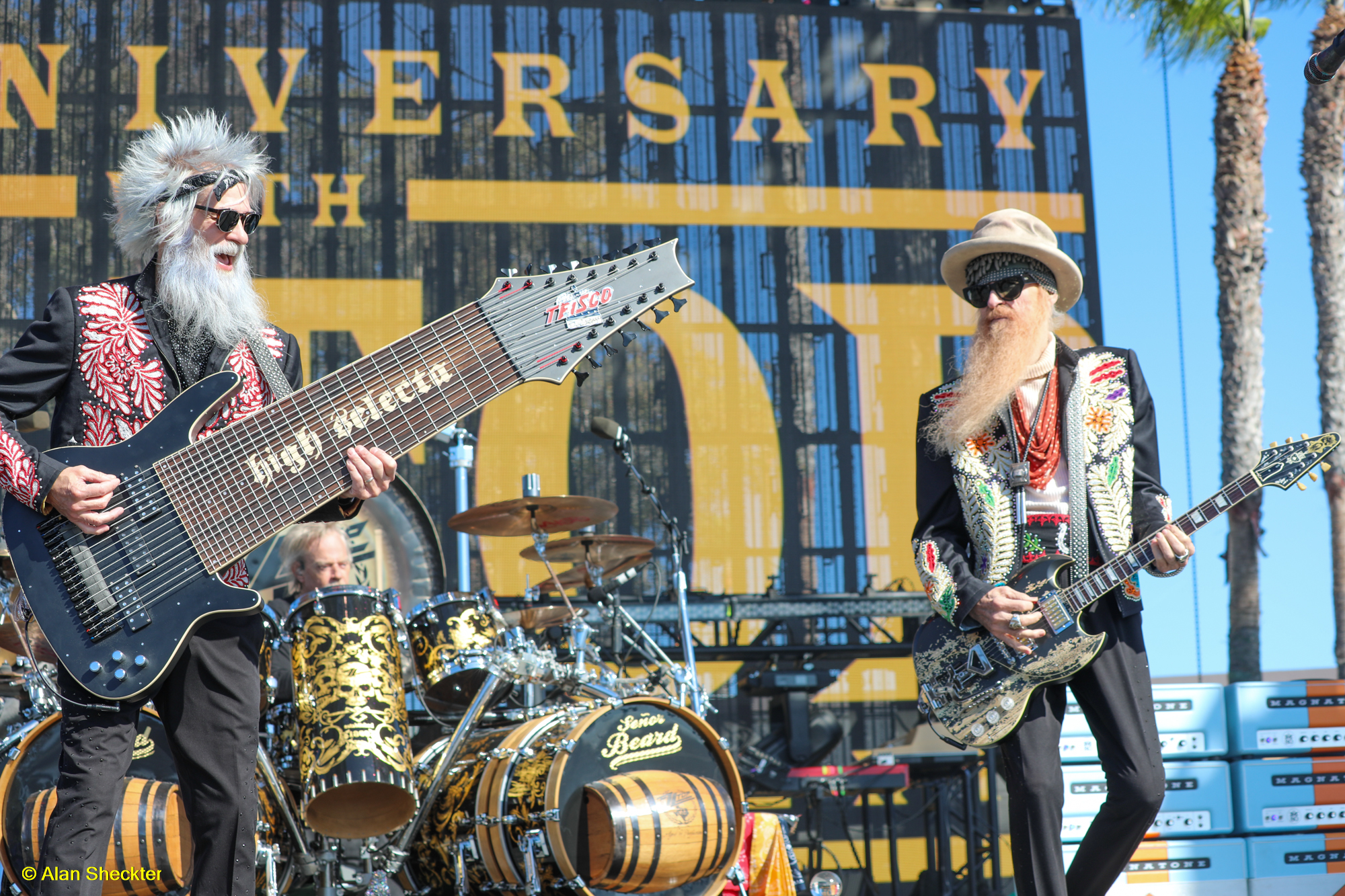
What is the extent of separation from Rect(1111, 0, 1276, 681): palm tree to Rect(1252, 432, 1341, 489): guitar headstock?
5.88 m

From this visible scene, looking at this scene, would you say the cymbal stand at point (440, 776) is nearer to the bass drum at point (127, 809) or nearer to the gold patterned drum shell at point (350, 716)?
the gold patterned drum shell at point (350, 716)

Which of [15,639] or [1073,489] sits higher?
[1073,489]

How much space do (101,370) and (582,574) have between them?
3716 mm

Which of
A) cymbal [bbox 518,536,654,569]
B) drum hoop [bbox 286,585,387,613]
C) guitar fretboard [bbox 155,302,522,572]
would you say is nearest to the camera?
guitar fretboard [bbox 155,302,522,572]

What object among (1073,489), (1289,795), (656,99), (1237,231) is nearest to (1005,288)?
(1073,489)

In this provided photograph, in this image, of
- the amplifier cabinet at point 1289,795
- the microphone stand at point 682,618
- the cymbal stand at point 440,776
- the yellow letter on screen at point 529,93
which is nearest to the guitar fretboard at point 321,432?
the cymbal stand at point 440,776

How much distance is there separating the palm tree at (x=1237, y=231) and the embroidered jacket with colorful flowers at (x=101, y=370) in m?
7.52

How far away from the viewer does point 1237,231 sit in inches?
361

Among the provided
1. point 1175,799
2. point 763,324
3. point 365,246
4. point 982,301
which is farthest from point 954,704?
point 365,246

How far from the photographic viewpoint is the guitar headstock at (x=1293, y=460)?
10.3 ft

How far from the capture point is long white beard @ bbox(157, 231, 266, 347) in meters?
2.83

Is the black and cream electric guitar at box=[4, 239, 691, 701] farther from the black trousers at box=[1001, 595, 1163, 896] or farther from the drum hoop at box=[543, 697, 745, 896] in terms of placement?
the drum hoop at box=[543, 697, 745, 896]

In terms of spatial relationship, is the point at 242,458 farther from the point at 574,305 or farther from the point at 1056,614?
the point at 1056,614

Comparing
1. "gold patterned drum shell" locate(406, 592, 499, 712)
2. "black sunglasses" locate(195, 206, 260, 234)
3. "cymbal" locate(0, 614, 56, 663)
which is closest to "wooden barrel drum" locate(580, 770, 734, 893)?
"gold patterned drum shell" locate(406, 592, 499, 712)
